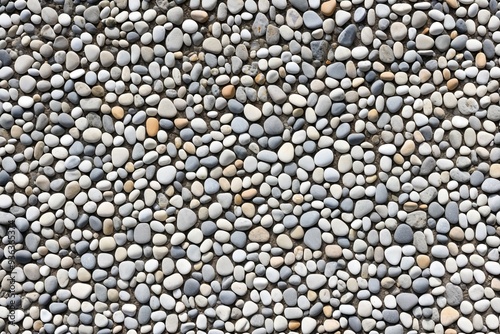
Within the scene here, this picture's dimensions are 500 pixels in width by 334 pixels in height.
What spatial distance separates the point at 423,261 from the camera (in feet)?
2.42

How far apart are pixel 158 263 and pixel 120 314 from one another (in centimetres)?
8

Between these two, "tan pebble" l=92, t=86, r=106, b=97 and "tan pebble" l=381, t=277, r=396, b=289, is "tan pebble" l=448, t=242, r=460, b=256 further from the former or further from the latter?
"tan pebble" l=92, t=86, r=106, b=97

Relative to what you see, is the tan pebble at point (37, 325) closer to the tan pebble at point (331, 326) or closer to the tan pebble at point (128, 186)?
the tan pebble at point (128, 186)

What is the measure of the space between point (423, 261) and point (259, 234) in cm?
22

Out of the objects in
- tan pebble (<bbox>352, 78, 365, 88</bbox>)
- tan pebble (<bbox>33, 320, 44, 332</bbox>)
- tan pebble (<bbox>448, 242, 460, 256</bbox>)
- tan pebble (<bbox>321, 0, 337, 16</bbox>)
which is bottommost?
tan pebble (<bbox>33, 320, 44, 332</bbox>)

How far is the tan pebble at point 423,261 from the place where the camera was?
2.42ft

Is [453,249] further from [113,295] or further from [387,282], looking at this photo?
[113,295]

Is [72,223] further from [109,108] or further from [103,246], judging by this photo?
[109,108]

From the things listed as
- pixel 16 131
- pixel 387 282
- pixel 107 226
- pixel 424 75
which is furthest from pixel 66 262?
pixel 424 75

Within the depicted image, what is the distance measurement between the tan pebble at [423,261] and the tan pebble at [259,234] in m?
0.20

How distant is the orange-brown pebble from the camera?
75 cm

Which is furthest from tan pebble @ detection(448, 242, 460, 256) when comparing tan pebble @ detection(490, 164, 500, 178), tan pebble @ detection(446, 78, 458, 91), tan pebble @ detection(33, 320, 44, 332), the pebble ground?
tan pebble @ detection(33, 320, 44, 332)

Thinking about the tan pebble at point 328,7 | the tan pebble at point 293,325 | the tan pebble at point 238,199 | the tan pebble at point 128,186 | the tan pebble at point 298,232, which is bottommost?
the tan pebble at point 293,325

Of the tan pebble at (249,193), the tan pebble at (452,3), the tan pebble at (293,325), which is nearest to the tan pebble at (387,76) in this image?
the tan pebble at (452,3)
